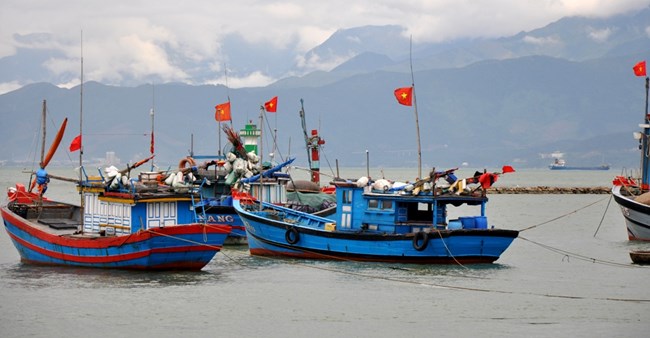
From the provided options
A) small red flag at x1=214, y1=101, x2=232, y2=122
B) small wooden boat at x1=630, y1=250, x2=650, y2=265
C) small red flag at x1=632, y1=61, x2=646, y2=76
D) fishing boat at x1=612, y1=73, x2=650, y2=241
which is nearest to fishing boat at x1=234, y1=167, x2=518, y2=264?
small wooden boat at x1=630, y1=250, x2=650, y2=265

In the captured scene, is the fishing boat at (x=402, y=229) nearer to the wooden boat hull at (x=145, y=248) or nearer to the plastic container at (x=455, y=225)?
the plastic container at (x=455, y=225)

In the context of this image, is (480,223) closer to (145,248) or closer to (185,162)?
(145,248)

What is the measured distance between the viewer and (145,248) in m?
38.1

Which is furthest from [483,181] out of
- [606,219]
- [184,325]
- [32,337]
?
[606,219]

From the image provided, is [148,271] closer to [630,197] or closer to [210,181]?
[210,181]

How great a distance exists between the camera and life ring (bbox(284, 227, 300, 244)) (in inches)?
1713

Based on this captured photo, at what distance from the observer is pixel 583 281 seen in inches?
1569

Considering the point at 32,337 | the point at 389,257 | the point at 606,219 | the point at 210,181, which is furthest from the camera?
the point at 606,219

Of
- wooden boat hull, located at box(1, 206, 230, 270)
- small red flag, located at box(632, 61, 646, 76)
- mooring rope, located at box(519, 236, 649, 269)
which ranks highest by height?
small red flag, located at box(632, 61, 646, 76)

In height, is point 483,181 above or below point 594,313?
above

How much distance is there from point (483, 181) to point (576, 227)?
3277cm

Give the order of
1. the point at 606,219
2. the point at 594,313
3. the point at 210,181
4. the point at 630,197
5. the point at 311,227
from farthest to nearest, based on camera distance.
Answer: the point at 606,219, the point at 630,197, the point at 210,181, the point at 311,227, the point at 594,313

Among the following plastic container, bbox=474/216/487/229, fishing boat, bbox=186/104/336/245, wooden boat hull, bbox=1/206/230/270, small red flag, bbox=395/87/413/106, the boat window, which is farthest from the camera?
fishing boat, bbox=186/104/336/245

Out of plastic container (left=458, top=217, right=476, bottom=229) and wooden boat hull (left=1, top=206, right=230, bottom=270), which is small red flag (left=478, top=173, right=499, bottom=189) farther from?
wooden boat hull (left=1, top=206, right=230, bottom=270)
